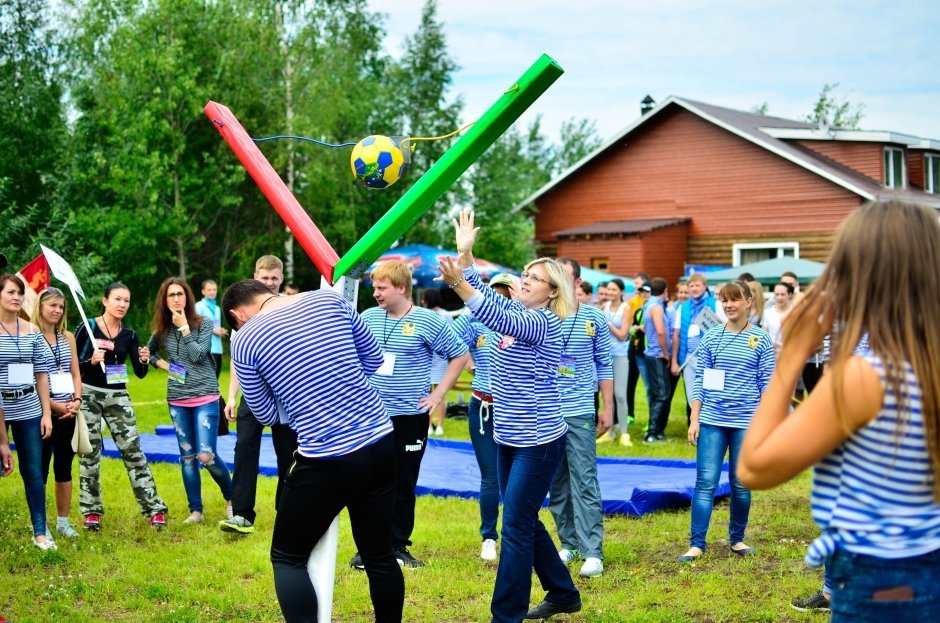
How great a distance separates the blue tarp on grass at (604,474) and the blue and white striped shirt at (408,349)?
2375 mm

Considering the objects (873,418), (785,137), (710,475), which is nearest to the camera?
(873,418)

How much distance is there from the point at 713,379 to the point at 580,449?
1.03 metres

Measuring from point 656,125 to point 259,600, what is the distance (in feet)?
89.3

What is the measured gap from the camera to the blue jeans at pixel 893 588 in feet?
7.82

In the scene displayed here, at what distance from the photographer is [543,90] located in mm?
4469

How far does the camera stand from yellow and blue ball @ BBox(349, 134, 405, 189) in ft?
16.2

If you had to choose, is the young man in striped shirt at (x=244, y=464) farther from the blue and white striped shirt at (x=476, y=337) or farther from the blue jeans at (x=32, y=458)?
the blue and white striped shirt at (x=476, y=337)

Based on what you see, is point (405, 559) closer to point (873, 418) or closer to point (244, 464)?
point (244, 464)

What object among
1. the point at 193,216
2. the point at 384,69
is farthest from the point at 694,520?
the point at 384,69

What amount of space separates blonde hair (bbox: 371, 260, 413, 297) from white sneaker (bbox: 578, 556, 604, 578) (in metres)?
2.19

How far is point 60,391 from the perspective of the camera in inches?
282

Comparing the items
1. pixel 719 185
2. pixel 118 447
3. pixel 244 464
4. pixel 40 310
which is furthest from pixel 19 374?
pixel 719 185

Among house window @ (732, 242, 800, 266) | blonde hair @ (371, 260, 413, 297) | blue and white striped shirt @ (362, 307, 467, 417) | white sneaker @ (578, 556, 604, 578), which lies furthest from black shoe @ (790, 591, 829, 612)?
house window @ (732, 242, 800, 266)

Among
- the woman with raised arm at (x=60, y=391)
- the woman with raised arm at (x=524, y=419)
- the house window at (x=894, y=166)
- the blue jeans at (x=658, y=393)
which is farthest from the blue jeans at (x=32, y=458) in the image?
the house window at (x=894, y=166)
